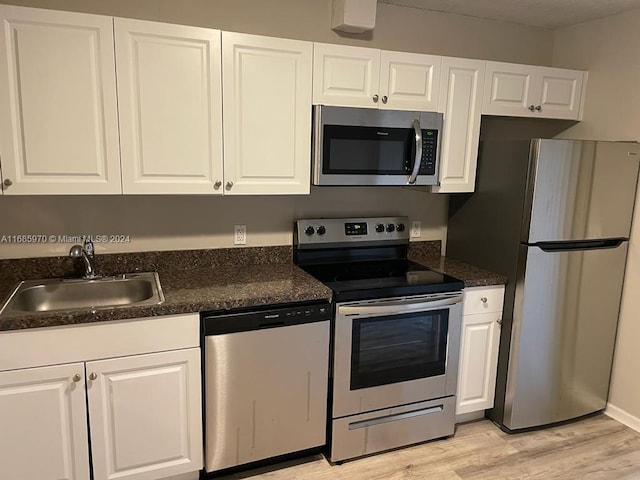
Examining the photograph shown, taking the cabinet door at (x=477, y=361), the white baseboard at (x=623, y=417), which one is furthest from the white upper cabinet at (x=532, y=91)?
the white baseboard at (x=623, y=417)

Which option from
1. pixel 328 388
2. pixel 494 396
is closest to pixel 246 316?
pixel 328 388

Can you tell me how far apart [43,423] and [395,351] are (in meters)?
1.59

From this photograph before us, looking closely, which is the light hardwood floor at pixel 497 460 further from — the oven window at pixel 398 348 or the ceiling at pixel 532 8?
the ceiling at pixel 532 8

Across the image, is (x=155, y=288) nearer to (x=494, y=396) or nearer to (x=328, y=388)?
(x=328, y=388)

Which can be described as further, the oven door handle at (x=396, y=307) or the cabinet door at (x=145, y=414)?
the oven door handle at (x=396, y=307)

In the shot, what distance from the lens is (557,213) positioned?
2.52m

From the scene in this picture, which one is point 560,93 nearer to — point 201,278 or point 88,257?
point 201,278

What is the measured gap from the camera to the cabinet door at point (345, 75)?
92.0 inches

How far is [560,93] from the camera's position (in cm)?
290

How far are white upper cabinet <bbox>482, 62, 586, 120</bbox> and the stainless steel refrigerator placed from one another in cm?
26

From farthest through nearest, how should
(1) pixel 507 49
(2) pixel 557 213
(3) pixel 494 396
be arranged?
(1) pixel 507 49 → (3) pixel 494 396 → (2) pixel 557 213

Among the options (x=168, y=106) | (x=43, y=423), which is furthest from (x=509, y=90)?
(x=43, y=423)

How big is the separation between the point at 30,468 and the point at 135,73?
167 centimetres

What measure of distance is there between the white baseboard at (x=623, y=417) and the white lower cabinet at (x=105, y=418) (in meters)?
2.47
